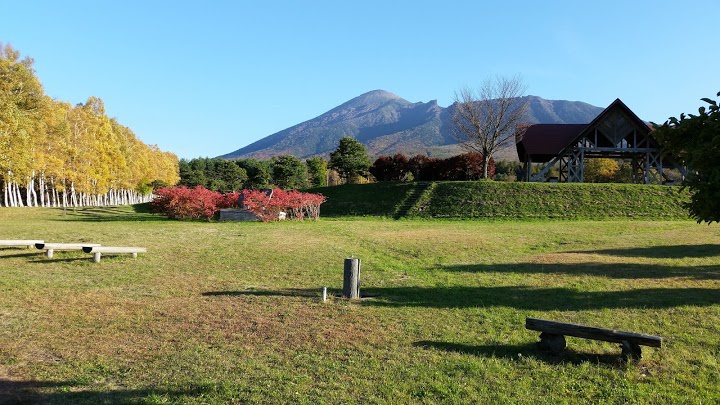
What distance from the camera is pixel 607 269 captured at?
1102 cm

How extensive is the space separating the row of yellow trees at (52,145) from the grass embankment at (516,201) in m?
19.8

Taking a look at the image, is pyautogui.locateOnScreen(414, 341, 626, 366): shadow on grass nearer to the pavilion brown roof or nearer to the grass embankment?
the grass embankment

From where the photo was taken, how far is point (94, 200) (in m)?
56.7

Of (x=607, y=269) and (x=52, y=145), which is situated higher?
(x=52, y=145)

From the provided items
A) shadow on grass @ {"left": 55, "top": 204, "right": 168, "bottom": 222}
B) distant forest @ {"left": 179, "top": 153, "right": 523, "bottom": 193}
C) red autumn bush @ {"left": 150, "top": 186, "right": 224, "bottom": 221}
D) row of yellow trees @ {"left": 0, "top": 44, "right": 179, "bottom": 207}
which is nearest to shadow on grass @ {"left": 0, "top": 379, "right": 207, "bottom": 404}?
red autumn bush @ {"left": 150, "top": 186, "right": 224, "bottom": 221}

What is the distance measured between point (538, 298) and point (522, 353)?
3110 millimetres

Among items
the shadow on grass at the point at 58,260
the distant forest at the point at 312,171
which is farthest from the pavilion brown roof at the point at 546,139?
the shadow on grass at the point at 58,260

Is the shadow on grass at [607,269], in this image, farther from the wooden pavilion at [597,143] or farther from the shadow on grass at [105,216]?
the wooden pavilion at [597,143]

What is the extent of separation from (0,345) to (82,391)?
203cm

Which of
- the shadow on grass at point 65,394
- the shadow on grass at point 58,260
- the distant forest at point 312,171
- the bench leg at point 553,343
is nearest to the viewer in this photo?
the shadow on grass at point 65,394

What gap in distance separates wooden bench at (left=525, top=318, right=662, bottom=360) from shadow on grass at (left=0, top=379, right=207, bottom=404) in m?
3.91

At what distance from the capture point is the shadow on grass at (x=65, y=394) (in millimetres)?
3941

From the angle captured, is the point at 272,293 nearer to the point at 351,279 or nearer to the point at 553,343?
the point at 351,279

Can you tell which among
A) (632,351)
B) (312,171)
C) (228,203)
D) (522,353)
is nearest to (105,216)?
(228,203)
